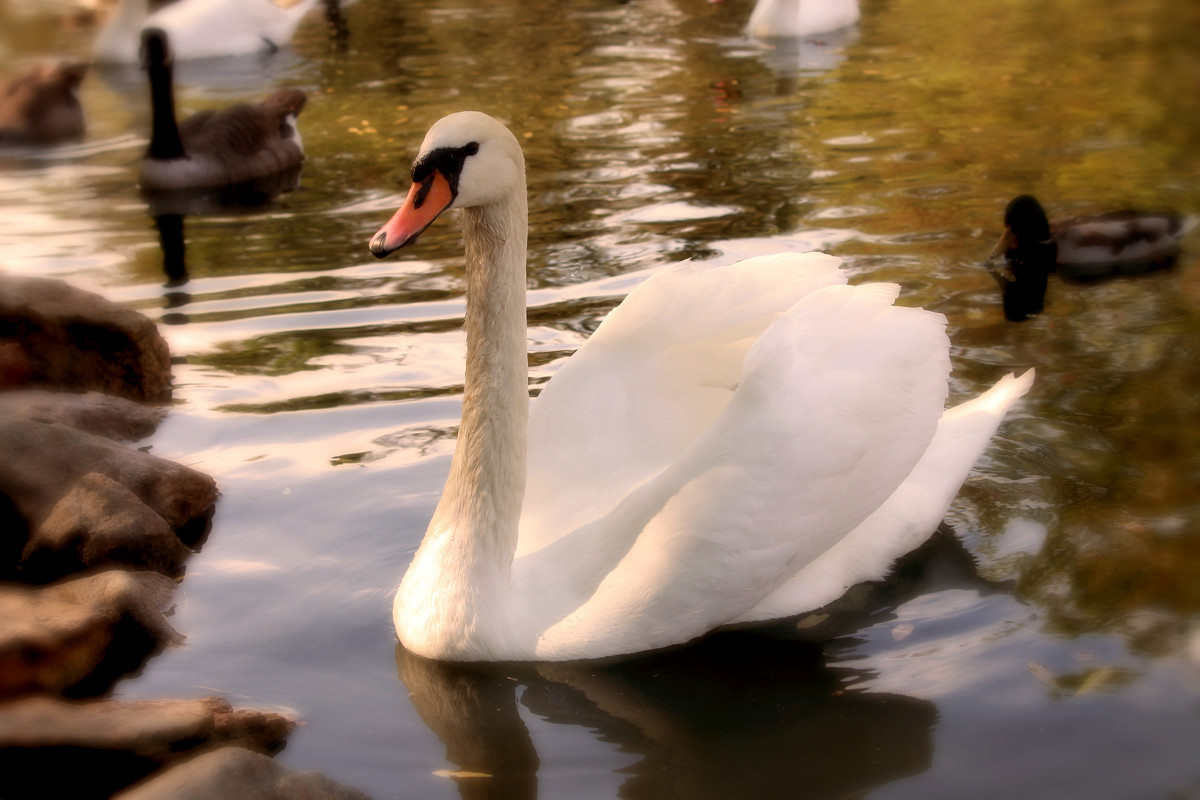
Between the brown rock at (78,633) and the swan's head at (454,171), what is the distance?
1.70 meters

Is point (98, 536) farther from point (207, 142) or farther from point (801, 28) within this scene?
point (801, 28)

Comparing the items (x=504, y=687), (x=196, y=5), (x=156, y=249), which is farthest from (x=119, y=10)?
(x=504, y=687)

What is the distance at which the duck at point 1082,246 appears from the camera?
9109 millimetres

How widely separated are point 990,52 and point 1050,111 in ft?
10.2

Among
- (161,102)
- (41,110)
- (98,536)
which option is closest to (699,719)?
(98,536)

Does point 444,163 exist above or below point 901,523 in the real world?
above

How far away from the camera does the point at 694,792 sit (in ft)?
14.1

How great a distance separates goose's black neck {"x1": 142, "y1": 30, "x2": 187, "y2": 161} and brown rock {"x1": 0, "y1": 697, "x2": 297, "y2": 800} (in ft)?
27.5

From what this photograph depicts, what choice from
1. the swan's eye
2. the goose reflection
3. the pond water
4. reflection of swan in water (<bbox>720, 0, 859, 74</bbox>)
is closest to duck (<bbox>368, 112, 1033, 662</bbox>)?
the swan's eye

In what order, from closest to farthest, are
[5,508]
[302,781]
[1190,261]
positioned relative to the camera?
[302,781] < [5,508] < [1190,261]

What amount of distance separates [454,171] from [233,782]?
1.95 meters

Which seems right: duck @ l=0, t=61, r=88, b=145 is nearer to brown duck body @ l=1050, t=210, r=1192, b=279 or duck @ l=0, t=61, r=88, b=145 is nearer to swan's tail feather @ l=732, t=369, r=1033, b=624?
brown duck body @ l=1050, t=210, r=1192, b=279

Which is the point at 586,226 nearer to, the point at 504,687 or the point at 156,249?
the point at 156,249

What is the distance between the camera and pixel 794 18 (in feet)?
57.9
